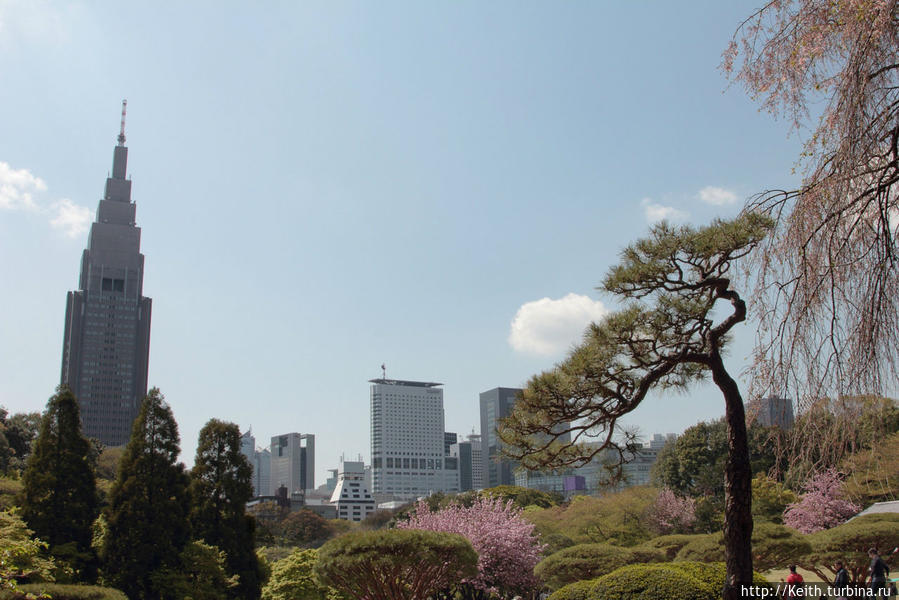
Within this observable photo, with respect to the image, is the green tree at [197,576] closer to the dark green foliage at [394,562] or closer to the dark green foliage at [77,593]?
the dark green foliage at [77,593]

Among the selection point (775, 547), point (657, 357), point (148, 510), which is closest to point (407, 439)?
point (148, 510)

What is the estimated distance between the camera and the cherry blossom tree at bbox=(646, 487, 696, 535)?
29656 mm

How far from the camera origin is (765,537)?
1625cm

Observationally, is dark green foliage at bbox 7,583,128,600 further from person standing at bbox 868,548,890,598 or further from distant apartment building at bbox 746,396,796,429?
person standing at bbox 868,548,890,598

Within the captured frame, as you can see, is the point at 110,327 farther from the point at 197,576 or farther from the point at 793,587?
the point at 793,587

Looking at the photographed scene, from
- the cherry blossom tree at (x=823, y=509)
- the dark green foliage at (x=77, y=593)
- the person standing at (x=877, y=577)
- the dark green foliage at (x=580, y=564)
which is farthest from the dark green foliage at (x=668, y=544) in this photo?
the dark green foliage at (x=77, y=593)

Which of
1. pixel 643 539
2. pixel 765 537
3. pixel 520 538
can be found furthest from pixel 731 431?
pixel 643 539

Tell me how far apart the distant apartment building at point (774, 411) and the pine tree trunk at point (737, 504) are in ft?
5.38

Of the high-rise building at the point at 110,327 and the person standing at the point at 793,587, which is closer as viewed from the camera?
the person standing at the point at 793,587

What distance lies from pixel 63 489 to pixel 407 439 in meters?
170

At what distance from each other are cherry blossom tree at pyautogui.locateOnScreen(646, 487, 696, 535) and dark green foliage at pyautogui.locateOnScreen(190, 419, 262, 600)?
17.4m

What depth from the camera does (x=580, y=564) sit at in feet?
58.9

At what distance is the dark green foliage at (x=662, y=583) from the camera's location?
34.7 feet

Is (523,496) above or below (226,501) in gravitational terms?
below
